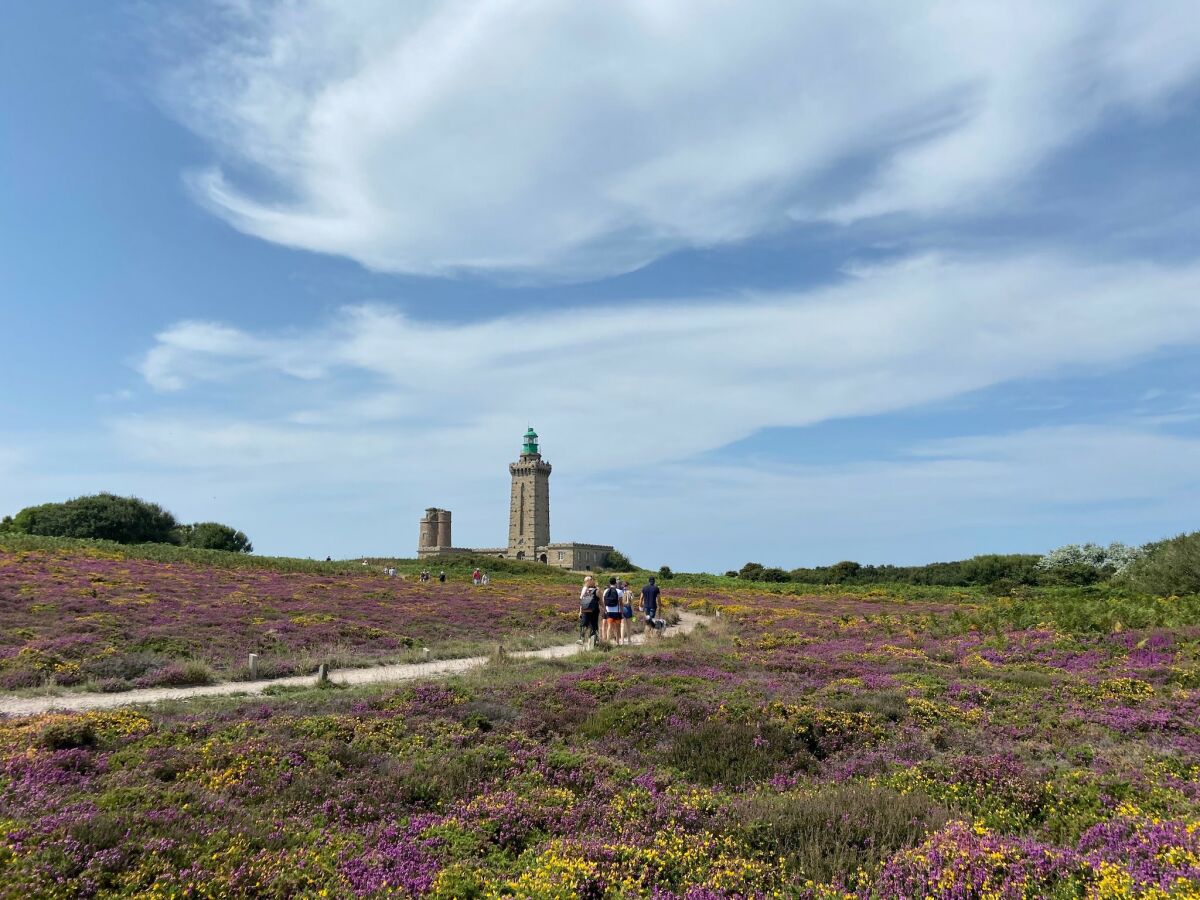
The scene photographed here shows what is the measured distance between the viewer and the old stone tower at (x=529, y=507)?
A: 127812mm

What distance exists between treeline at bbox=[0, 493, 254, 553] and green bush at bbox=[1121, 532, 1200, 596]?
265 feet

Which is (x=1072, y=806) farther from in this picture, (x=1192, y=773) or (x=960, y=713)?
(x=960, y=713)

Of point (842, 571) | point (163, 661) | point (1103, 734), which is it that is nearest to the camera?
point (1103, 734)

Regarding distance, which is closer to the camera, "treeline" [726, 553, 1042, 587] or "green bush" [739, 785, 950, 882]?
"green bush" [739, 785, 950, 882]

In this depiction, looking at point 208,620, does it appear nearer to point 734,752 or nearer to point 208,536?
point 734,752

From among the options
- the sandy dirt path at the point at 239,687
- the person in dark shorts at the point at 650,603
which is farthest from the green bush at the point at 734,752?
the person in dark shorts at the point at 650,603

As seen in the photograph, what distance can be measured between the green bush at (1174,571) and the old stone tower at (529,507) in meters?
96.9

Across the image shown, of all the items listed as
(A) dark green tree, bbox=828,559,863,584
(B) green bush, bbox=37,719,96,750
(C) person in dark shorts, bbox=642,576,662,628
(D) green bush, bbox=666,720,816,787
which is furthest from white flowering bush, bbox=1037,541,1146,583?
(B) green bush, bbox=37,719,96,750

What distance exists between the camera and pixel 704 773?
1040 cm

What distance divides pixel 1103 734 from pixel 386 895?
37.2 ft

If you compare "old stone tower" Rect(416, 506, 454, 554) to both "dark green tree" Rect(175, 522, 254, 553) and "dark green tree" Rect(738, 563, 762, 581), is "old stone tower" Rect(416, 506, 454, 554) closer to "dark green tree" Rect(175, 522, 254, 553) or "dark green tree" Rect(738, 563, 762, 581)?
"dark green tree" Rect(175, 522, 254, 553)

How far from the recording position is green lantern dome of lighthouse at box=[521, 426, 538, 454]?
13662 centimetres

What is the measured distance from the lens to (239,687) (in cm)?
1809

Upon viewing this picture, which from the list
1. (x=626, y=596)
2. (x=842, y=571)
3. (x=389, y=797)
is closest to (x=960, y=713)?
(x=389, y=797)
